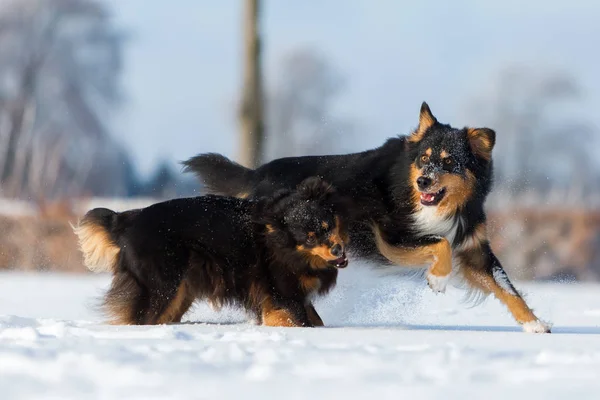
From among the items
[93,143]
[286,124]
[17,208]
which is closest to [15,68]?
[93,143]

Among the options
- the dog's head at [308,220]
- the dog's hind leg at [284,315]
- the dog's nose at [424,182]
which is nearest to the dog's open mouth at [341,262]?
the dog's head at [308,220]

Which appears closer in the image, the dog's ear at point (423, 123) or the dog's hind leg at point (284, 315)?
the dog's hind leg at point (284, 315)

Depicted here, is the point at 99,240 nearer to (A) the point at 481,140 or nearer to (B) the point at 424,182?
(B) the point at 424,182

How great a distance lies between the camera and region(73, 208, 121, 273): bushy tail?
657cm

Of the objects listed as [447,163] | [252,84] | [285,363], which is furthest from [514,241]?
[285,363]

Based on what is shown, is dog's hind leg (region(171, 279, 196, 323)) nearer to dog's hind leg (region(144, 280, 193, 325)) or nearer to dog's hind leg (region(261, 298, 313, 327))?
dog's hind leg (region(144, 280, 193, 325))

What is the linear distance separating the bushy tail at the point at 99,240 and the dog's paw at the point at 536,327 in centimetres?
298

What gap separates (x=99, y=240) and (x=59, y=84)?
30422mm

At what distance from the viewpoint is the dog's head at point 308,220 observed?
6535 mm

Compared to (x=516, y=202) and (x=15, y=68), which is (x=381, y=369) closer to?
(x=516, y=202)

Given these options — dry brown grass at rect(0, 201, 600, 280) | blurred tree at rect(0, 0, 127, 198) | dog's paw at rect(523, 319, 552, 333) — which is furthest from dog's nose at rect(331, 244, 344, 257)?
blurred tree at rect(0, 0, 127, 198)

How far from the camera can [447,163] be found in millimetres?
6512

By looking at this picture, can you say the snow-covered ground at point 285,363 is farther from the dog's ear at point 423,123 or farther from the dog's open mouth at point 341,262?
the dog's ear at point 423,123

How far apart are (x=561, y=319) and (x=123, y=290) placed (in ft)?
13.5
